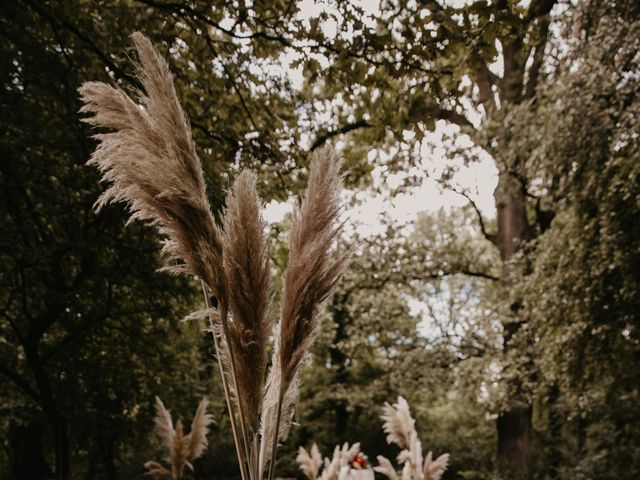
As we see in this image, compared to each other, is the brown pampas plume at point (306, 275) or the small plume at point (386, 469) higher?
the brown pampas plume at point (306, 275)

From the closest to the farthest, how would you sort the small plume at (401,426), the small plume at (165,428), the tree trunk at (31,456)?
the small plume at (165,428)
the small plume at (401,426)
the tree trunk at (31,456)

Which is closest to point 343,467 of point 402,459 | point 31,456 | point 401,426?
point 401,426

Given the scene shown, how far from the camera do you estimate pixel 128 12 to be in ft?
15.0

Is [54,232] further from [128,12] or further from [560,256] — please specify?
[560,256]

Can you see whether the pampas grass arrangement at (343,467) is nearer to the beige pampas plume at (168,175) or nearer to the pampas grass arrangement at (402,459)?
the pampas grass arrangement at (402,459)

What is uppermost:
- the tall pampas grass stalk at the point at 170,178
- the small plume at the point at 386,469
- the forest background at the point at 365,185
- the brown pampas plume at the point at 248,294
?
the forest background at the point at 365,185

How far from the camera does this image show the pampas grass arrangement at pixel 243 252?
141cm

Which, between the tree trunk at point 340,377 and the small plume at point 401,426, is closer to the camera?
the small plume at point 401,426

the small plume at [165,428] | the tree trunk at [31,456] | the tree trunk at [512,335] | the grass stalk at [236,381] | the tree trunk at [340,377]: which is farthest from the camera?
the tree trunk at [340,377]

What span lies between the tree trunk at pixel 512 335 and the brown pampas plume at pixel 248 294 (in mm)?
9326

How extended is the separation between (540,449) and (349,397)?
6682 millimetres

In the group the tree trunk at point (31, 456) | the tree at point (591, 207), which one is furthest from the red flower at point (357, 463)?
the tree trunk at point (31, 456)

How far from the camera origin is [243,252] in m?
1.45

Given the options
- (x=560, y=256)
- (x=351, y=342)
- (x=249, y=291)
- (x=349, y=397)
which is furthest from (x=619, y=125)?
(x=349, y=397)
